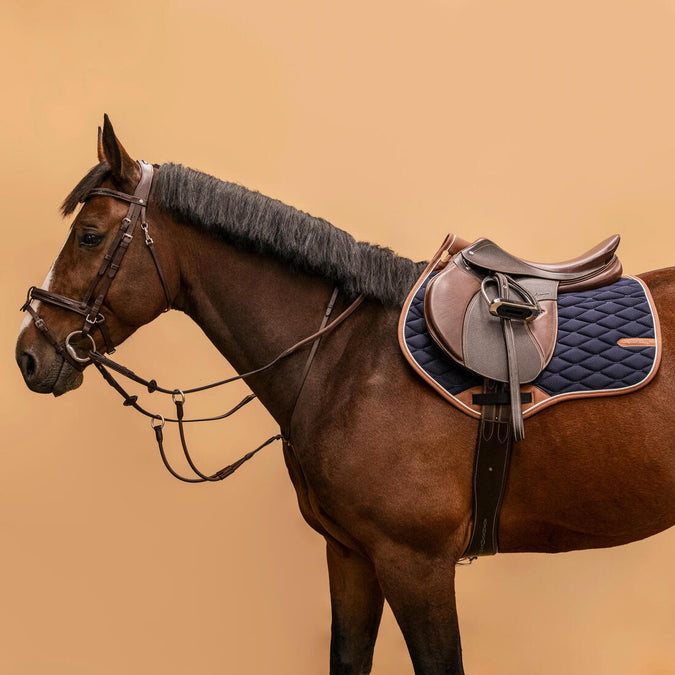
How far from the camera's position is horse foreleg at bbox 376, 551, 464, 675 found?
2072 mm

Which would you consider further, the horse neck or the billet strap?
the horse neck

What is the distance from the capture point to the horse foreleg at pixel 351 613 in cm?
247

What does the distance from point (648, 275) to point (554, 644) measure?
1965 millimetres

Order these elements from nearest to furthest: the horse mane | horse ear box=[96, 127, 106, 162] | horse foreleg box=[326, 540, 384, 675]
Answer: the horse mane
horse ear box=[96, 127, 106, 162]
horse foreleg box=[326, 540, 384, 675]

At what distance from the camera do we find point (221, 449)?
3477 mm

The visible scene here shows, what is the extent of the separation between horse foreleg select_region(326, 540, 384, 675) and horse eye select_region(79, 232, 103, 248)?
1.22 m

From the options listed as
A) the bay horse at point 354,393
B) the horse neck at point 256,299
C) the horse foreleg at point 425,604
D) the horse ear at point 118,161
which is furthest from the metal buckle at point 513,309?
the horse ear at point 118,161

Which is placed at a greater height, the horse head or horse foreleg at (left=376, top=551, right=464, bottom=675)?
the horse head

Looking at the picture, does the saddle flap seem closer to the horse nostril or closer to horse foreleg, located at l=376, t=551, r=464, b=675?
horse foreleg, located at l=376, t=551, r=464, b=675

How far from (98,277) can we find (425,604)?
1317 mm

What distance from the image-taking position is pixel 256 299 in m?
2.22

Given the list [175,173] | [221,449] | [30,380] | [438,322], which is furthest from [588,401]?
[221,449]

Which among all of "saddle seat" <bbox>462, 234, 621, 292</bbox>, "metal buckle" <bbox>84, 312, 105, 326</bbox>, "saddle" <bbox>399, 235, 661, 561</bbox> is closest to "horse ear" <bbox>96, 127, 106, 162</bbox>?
"metal buckle" <bbox>84, 312, 105, 326</bbox>

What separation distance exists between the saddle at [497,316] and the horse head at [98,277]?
837 millimetres
